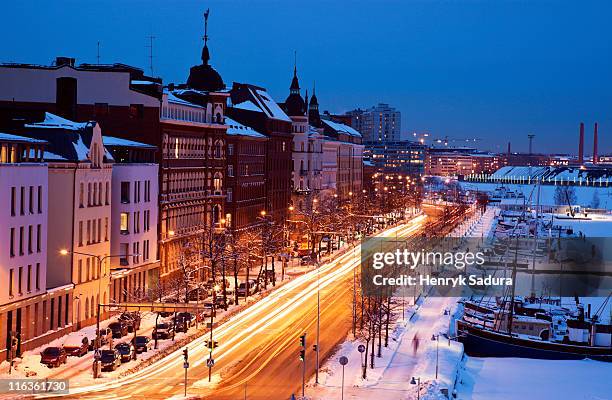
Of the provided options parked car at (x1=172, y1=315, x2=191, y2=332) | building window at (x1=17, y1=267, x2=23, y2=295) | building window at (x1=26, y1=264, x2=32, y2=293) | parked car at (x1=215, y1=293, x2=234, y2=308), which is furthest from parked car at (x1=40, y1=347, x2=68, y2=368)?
parked car at (x1=215, y1=293, x2=234, y2=308)

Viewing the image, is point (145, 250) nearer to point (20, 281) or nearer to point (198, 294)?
point (198, 294)

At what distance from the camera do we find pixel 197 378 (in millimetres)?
49344

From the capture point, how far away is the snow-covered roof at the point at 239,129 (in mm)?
103062

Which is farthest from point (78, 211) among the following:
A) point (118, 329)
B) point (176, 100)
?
point (176, 100)

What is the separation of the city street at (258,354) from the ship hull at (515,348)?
8163mm

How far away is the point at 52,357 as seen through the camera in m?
50.6

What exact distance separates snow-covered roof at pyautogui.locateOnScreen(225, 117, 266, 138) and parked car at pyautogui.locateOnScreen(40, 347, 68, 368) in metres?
48.5

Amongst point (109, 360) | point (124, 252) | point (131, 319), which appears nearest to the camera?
point (109, 360)

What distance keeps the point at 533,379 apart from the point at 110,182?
28.6 meters

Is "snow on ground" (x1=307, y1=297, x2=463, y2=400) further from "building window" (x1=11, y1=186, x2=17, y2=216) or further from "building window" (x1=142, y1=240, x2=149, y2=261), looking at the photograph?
"building window" (x1=142, y1=240, x2=149, y2=261)

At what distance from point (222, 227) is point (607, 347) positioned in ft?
126

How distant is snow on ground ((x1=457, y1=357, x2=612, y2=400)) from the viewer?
54375 millimetres

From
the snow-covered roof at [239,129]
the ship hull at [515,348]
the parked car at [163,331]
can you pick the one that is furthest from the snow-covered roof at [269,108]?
the parked car at [163,331]

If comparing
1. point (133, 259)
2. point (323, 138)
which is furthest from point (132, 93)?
point (323, 138)
